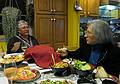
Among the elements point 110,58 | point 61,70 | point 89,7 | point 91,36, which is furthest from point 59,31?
point 61,70

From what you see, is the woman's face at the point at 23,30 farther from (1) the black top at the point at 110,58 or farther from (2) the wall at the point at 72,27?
(1) the black top at the point at 110,58

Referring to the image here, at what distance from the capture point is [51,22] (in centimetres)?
401

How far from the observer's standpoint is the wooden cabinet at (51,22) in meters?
3.76

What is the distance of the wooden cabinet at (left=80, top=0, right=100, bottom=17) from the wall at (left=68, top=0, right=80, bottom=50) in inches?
11.0

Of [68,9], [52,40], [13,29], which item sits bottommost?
[52,40]

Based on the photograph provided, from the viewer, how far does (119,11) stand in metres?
5.64

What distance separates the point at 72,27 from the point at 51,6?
2.73 ft

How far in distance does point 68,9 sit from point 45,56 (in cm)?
260

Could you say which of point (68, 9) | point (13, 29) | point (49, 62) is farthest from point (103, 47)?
point (68, 9)

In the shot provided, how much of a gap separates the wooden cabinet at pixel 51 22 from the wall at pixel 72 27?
141 millimetres

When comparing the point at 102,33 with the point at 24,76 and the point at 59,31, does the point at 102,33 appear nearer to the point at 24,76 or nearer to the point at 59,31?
the point at 24,76

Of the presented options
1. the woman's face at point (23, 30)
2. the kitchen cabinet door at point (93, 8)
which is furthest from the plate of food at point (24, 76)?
the kitchen cabinet door at point (93, 8)

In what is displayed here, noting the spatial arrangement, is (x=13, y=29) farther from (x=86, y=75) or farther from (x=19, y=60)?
(x=86, y=75)

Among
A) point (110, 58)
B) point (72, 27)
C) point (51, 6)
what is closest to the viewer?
point (110, 58)
